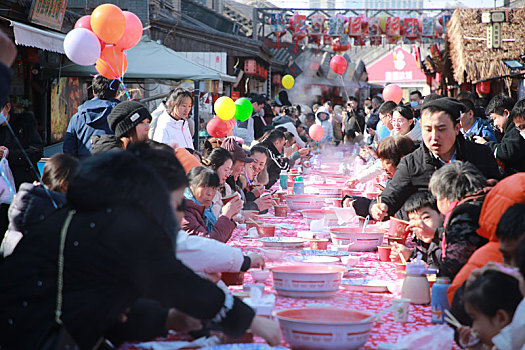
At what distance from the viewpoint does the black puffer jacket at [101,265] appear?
5.18 feet

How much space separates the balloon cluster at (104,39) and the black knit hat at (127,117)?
5.14 feet

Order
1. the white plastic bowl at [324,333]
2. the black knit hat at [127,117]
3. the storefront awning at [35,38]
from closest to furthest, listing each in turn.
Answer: the white plastic bowl at [324,333] < the black knit hat at [127,117] < the storefront awning at [35,38]

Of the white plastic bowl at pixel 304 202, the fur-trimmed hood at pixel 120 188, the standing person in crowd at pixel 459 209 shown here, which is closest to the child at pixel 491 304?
the standing person in crowd at pixel 459 209

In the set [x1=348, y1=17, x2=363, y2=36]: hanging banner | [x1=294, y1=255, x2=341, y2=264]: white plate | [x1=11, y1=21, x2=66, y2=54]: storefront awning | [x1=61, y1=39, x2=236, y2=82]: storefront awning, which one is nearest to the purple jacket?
[x1=294, y1=255, x2=341, y2=264]: white plate

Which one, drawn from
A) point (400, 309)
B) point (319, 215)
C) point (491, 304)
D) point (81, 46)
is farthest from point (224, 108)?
point (491, 304)

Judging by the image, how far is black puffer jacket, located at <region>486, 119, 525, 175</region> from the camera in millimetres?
4977

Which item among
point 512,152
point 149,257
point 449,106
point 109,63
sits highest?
point 109,63

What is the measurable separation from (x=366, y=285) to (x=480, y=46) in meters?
7.33

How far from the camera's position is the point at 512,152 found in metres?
4.99

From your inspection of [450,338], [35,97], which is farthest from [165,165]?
[35,97]

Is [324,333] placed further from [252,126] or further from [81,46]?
[252,126]

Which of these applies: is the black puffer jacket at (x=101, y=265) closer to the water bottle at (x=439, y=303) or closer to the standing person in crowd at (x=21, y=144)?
the water bottle at (x=439, y=303)

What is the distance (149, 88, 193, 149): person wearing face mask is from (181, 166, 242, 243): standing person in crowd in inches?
84.8

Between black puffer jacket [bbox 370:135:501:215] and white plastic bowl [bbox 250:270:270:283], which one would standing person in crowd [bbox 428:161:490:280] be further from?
black puffer jacket [bbox 370:135:501:215]
